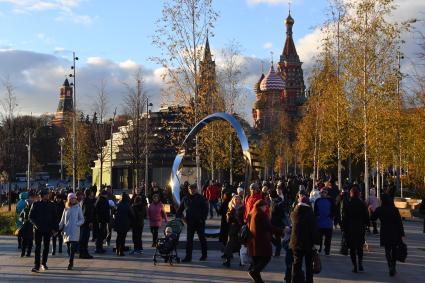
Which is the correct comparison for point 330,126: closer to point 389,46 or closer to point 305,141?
point 389,46

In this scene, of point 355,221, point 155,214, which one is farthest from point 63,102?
point 355,221

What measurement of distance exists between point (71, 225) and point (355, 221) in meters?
6.36

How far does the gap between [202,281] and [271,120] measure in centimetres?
8108

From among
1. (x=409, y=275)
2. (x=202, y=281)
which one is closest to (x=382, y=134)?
(x=409, y=275)

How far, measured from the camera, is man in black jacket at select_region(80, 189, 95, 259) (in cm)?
1609

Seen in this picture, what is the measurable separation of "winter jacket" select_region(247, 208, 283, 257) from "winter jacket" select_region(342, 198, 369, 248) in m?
2.75

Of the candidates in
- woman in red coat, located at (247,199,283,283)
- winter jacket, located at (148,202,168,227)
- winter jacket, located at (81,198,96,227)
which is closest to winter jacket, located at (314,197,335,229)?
winter jacket, located at (148,202,168,227)

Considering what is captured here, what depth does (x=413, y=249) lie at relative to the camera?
1806 cm

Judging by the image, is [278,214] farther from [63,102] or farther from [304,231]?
[63,102]

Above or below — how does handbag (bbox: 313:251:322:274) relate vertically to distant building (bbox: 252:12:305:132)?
below

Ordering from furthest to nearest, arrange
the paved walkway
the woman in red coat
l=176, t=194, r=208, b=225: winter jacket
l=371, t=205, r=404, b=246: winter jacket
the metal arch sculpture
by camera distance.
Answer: the metal arch sculpture, l=176, t=194, r=208, b=225: winter jacket, l=371, t=205, r=404, b=246: winter jacket, the paved walkway, the woman in red coat

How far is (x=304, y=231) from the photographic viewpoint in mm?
10672

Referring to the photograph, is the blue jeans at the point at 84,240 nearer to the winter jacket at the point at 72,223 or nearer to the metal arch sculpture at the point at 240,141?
the winter jacket at the point at 72,223

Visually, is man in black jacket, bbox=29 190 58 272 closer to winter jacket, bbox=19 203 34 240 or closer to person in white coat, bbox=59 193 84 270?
person in white coat, bbox=59 193 84 270
